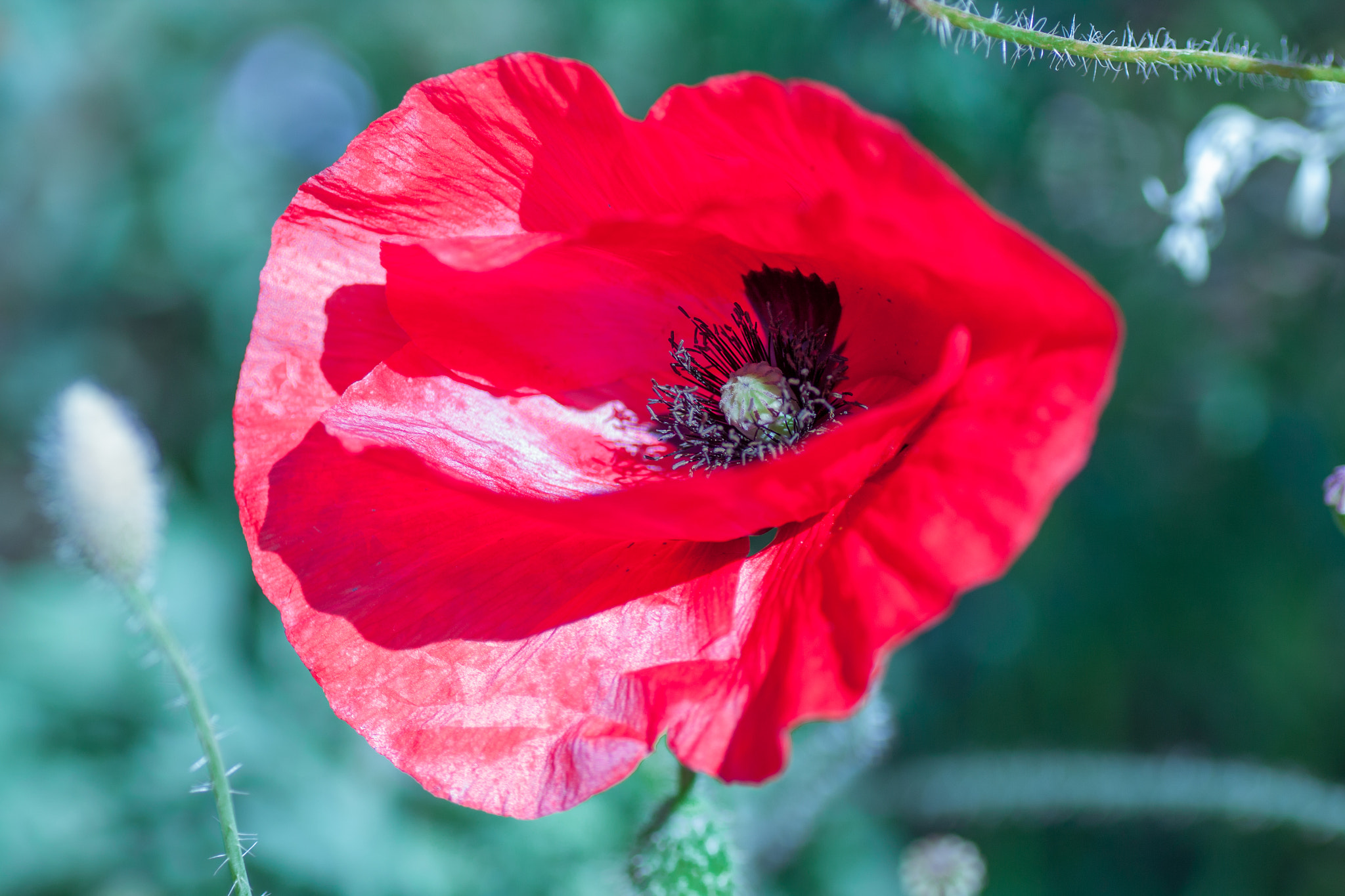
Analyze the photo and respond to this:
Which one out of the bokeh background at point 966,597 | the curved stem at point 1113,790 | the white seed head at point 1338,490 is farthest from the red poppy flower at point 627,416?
the curved stem at point 1113,790

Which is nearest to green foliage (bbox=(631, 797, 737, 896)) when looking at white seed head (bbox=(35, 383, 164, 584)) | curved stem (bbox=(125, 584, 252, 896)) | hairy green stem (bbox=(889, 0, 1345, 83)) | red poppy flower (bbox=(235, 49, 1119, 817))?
red poppy flower (bbox=(235, 49, 1119, 817))

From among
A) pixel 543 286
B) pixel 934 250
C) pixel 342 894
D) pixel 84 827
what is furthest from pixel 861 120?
pixel 84 827

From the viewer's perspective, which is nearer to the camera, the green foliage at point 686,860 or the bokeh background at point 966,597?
the green foliage at point 686,860

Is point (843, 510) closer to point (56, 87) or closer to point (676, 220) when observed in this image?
point (676, 220)

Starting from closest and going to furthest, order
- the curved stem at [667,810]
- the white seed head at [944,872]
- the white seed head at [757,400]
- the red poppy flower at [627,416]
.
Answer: the red poppy flower at [627,416] < the curved stem at [667,810] < the white seed head at [757,400] < the white seed head at [944,872]

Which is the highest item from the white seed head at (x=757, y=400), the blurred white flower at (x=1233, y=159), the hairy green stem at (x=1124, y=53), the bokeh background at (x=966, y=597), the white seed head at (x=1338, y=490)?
the hairy green stem at (x=1124, y=53)

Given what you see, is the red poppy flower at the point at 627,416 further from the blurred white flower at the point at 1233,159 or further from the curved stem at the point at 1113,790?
the curved stem at the point at 1113,790

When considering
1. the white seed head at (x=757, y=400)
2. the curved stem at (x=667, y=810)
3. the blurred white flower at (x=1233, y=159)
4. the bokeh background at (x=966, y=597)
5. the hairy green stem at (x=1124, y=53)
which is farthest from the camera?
the bokeh background at (x=966, y=597)
